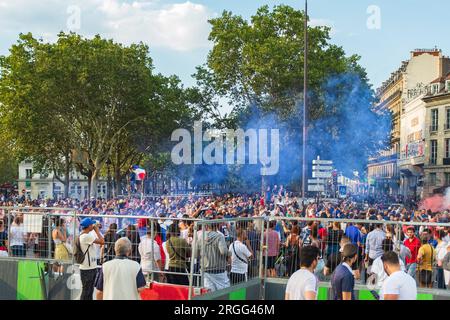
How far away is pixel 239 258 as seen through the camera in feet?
28.2

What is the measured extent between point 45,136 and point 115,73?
6.74 metres

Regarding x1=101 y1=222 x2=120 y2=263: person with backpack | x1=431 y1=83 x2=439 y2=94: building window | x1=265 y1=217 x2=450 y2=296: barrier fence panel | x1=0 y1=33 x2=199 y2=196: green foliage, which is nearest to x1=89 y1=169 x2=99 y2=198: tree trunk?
x1=0 y1=33 x2=199 y2=196: green foliage

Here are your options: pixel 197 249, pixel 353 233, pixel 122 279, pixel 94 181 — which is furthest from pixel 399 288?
pixel 94 181

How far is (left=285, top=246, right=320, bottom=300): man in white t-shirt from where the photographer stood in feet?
18.4

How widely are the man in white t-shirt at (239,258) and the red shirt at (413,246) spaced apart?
2134 mm

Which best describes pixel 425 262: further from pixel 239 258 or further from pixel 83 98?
pixel 83 98

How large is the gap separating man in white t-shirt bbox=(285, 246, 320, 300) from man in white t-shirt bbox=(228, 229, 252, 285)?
2850mm

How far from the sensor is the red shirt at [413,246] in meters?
8.71

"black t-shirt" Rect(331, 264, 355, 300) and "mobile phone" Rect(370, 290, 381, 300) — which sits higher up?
"black t-shirt" Rect(331, 264, 355, 300)

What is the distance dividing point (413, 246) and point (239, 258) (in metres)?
2.39

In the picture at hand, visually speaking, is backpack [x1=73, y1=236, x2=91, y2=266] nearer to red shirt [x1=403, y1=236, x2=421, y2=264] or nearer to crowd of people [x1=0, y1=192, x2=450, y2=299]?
crowd of people [x1=0, y1=192, x2=450, y2=299]

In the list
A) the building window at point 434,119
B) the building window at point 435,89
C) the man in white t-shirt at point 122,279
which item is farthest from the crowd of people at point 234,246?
the building window at point 435,89

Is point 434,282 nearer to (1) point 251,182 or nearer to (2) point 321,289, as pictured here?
(2) point 321,289

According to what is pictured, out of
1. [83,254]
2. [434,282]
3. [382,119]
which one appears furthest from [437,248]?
[382,119]
